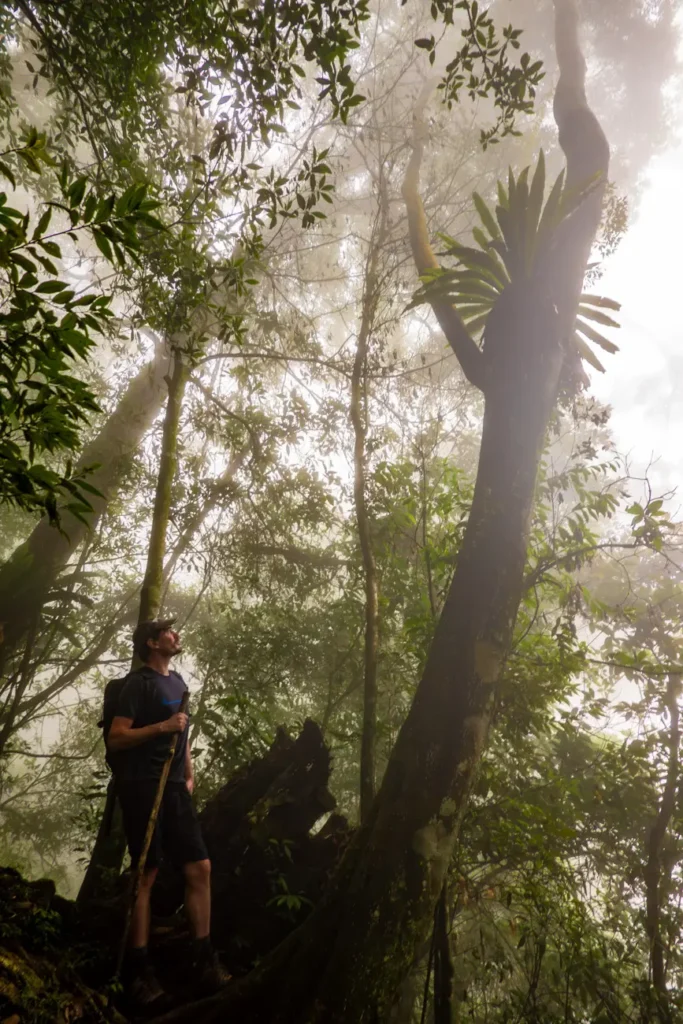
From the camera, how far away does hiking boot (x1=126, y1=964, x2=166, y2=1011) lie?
2.85m

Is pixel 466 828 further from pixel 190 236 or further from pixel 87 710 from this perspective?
pixel 87 710

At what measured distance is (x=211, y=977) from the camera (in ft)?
10.1

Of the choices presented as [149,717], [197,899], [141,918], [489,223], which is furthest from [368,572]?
[489,223]

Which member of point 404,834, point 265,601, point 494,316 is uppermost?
point 494,316

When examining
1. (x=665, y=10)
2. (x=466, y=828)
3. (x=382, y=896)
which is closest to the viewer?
(x=382, y=896)

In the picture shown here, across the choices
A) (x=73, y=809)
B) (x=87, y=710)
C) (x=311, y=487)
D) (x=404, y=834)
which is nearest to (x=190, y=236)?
Answer: (x=404, y=834)

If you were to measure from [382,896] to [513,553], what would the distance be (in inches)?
85.1

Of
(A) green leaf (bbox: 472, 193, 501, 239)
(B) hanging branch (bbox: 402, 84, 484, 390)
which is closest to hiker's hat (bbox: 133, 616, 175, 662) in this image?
(B) hanging branch (bbox: 402, 84, 484, 390)

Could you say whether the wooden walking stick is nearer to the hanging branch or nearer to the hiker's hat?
the hiker's hat

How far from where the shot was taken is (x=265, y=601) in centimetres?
799

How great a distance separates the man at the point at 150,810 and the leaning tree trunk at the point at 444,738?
365mm

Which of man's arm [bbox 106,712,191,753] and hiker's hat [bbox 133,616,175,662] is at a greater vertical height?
hiker's hat [bbox 133,616,175,662]

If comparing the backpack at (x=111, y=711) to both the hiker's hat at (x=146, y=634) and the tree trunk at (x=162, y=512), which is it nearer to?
the hiker's hat at (x=146, y=634)

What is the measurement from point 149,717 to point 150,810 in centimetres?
52
